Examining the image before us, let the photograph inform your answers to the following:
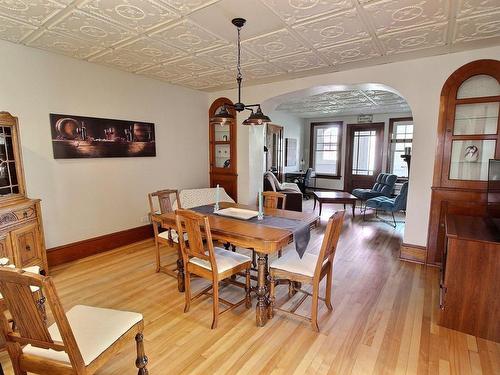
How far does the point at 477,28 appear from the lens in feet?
8.41

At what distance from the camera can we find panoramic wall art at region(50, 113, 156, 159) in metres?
3.39

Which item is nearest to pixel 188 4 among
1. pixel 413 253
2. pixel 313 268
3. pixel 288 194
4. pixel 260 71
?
pixel 260 71

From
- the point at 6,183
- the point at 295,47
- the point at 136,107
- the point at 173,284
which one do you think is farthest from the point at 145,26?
the point at 173,284

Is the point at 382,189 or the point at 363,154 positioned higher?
the point at 363,154

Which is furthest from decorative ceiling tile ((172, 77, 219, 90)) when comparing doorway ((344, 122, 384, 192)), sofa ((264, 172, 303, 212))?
doorway ((344, 122, 384, 192))

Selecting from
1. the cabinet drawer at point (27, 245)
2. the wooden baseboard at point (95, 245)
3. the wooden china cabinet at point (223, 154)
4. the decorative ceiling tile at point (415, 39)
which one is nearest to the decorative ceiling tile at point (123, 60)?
the wooden china cabinet at point (223, 154)

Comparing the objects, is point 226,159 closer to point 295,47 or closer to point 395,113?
point 295,47

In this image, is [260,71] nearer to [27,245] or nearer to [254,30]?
[254,30]

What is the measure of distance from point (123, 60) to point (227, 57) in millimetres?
1343

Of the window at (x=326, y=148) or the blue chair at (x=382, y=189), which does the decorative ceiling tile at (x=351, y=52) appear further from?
the window at (x=326, y=148)

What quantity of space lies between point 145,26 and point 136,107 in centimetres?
187

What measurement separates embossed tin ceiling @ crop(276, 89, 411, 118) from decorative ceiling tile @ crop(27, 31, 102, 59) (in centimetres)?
391

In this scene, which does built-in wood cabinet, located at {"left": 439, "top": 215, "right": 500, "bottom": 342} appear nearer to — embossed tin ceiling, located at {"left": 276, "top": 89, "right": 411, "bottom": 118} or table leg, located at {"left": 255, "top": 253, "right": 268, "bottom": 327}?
table leg, located at {"left": 255, "top": 253, "right": 268, "bottom": 327}

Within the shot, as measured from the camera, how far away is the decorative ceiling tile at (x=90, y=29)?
2387 mm
